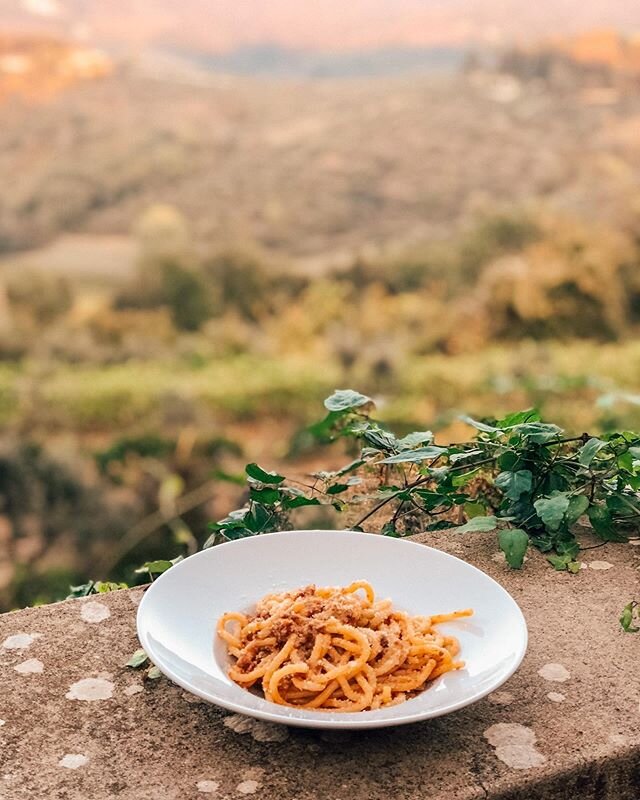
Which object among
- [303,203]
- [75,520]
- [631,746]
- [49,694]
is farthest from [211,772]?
[303,203]

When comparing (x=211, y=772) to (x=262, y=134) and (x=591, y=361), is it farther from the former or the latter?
(x=262, y=134)

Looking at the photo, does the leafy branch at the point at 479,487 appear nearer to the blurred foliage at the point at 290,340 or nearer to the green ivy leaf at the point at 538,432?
the green ivy leaf at the point at 538,432

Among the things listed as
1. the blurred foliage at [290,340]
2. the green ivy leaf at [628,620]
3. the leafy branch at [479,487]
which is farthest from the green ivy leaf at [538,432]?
the blurred foliage at [290,340]

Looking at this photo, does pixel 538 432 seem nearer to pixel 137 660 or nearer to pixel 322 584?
pixel 322 584

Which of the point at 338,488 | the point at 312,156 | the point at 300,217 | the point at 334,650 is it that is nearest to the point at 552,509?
the point at 338,488

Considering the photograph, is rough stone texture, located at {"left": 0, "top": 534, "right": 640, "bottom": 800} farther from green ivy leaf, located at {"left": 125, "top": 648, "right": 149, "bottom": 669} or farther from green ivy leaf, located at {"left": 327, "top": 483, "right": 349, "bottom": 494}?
green ivy leaf, located at {"left": 327, "top": 483, "right": 349, "bottom": 494}

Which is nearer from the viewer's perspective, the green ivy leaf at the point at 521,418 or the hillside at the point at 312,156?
the green ivy leaf at the point at 521,418
